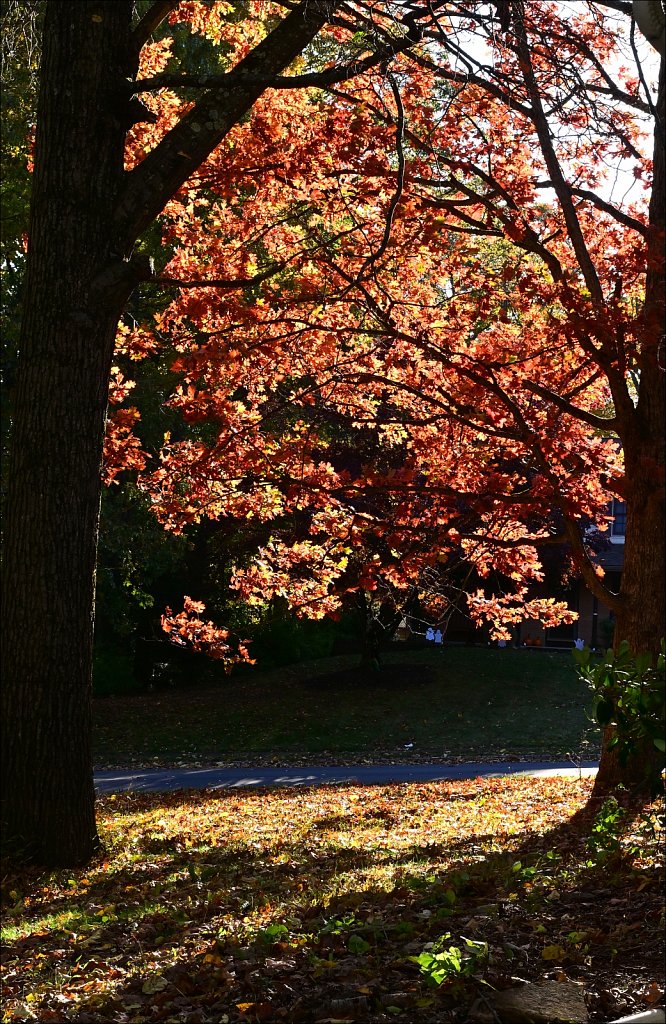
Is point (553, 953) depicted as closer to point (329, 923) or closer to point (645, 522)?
point (329, 923)

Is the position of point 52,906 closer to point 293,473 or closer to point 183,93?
point 293,473

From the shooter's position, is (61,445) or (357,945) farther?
(61,445)

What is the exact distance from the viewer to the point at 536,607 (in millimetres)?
11586

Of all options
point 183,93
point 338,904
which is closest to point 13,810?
point 338,904

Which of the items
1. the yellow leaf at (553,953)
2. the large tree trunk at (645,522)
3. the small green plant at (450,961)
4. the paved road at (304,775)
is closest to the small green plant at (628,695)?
the yellow leaf at (553,953)

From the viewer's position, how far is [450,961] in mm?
4000

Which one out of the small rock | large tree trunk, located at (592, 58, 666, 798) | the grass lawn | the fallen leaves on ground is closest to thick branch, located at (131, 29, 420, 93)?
large tree trunk, located at (592, 58, 666, 798)

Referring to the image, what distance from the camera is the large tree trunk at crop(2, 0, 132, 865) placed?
7.18 metres

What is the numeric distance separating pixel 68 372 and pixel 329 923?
4.28 meters

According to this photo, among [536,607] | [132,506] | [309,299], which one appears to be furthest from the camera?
[132,506]

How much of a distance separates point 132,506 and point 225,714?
6.06m

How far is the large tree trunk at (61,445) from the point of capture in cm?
718

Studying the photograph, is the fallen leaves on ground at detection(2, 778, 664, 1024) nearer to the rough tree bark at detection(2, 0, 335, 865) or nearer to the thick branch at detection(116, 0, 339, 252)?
the rough tree bark at detection(2, 0, 335, 865)

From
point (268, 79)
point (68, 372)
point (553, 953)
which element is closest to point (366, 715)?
point (68, 372)
